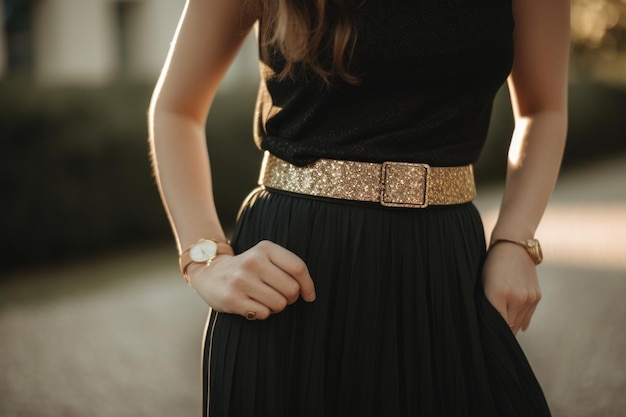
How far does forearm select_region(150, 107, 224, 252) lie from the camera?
54.5 inches

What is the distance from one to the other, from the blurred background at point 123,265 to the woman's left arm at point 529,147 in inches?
131

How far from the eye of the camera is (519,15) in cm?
141

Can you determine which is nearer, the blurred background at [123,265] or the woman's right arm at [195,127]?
the woman's right arm at [195,127]

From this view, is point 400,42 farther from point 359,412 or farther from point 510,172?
point 359,412

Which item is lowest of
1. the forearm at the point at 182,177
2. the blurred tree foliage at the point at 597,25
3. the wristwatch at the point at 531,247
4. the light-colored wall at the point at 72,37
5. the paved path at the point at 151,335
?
the paved path at the point at 151,335

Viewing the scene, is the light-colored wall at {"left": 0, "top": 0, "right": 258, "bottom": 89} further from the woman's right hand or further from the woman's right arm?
the woman's right hand

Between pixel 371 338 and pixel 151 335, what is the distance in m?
4.64

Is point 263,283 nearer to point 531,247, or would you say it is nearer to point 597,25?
point 531,247

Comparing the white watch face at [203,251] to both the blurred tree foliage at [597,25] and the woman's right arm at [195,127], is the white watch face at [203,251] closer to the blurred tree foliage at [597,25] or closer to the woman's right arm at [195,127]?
the woman's right arm at [195,127]

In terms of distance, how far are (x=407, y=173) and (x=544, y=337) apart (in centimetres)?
468

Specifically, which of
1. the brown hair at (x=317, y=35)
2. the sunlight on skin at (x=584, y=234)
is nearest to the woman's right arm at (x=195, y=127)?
the brown hair at (x=317, y=35)

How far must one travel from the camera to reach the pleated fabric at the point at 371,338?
1.29 meters

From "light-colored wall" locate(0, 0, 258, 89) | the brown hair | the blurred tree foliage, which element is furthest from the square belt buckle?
the blurred tree foliage

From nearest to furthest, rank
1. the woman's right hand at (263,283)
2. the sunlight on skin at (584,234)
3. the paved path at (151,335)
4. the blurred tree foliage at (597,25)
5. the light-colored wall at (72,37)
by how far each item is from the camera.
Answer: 1. the woman's right hand at (263,283)
2. the paved path at (151,335)
3. the sunlight on skin at (584,234)
4. the light-colored wall at (72,37)
5. the blurred tree foliage at (597,25)
